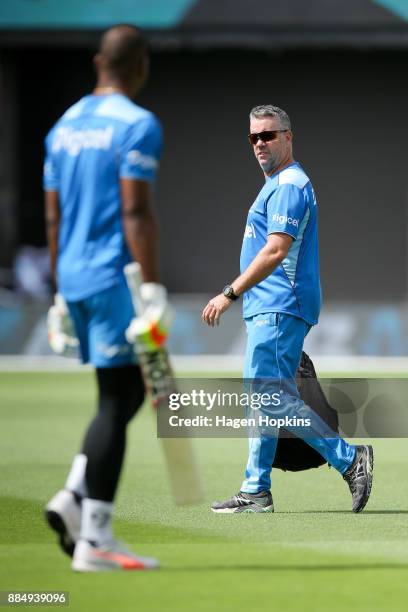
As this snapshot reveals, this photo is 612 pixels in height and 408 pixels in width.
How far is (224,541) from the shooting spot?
691 cm

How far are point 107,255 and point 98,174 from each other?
0.35 m

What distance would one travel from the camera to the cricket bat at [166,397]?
566 centimetres

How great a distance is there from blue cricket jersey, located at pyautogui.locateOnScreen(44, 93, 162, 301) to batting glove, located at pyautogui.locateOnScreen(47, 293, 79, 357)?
0.16 metres

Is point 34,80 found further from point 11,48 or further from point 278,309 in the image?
point 278,309

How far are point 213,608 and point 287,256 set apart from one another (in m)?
2.88

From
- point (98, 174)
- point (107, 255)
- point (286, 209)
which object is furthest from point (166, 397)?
point (286, 209)

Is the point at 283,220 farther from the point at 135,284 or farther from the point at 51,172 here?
the point at 135,284

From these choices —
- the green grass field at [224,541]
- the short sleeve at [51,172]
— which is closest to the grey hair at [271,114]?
the short sleeve at [51,172]

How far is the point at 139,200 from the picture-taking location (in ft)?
18.9

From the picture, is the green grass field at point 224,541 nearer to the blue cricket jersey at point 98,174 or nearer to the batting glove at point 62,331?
the batting glove at point 62,331

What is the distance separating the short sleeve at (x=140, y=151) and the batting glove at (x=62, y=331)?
711 millimetres

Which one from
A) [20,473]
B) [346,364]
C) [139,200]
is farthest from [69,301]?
[346,364]

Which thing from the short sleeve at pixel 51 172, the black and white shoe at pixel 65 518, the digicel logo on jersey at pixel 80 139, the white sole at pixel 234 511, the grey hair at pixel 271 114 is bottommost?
the white sole at pixel 234 511

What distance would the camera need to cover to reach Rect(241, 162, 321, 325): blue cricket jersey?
7617 mm
